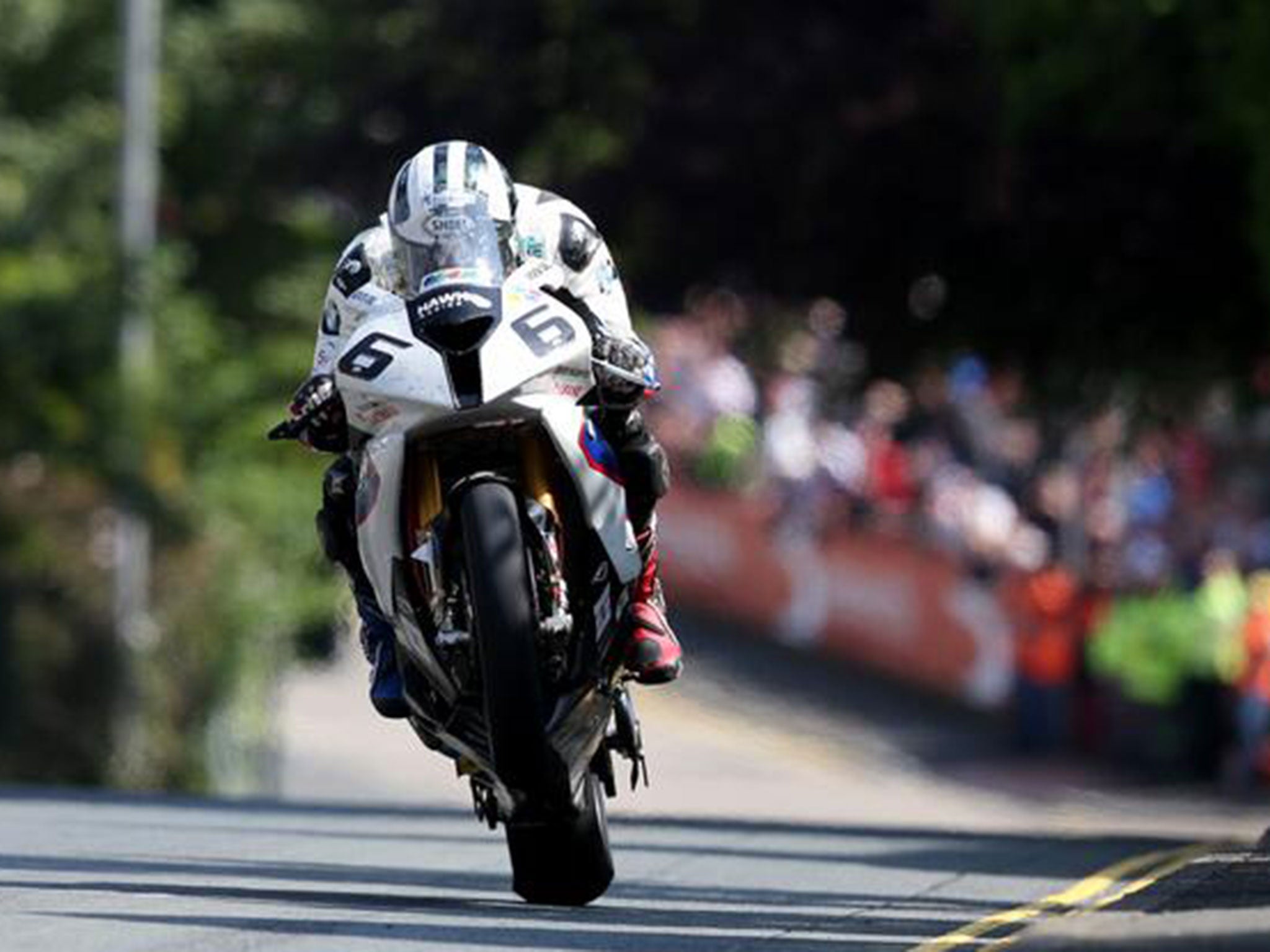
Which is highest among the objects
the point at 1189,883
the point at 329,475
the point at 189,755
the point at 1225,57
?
the point at 1225,57

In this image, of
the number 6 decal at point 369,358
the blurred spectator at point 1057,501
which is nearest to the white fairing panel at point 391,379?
the number 6 decal at point 369,358

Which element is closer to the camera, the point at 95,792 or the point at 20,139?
the point at 95,792

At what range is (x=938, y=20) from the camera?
22391mm

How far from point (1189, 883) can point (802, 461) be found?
23086 mm

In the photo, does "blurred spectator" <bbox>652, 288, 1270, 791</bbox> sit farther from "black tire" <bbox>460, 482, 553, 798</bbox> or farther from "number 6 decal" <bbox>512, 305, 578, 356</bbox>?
"black tire" <bbox>460, 482, 553, 798</bbox>

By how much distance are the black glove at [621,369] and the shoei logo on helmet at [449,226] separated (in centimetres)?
46

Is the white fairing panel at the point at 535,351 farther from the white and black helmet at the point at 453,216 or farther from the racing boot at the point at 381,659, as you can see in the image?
the racing boot at the point at 381,659

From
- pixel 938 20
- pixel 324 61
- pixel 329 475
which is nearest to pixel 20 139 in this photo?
pixel 324 61

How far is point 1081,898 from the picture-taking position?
38.3 ft

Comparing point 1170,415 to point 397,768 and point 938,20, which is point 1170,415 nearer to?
point 938,20

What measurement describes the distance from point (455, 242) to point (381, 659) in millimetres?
1171

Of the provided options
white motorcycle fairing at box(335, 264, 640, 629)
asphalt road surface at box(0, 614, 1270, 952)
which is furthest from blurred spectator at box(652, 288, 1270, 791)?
white motorcycle fairing at box(335, 264, 640, 629)

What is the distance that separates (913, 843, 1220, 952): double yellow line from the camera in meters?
10.2

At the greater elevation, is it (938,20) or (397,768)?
(938,20)
